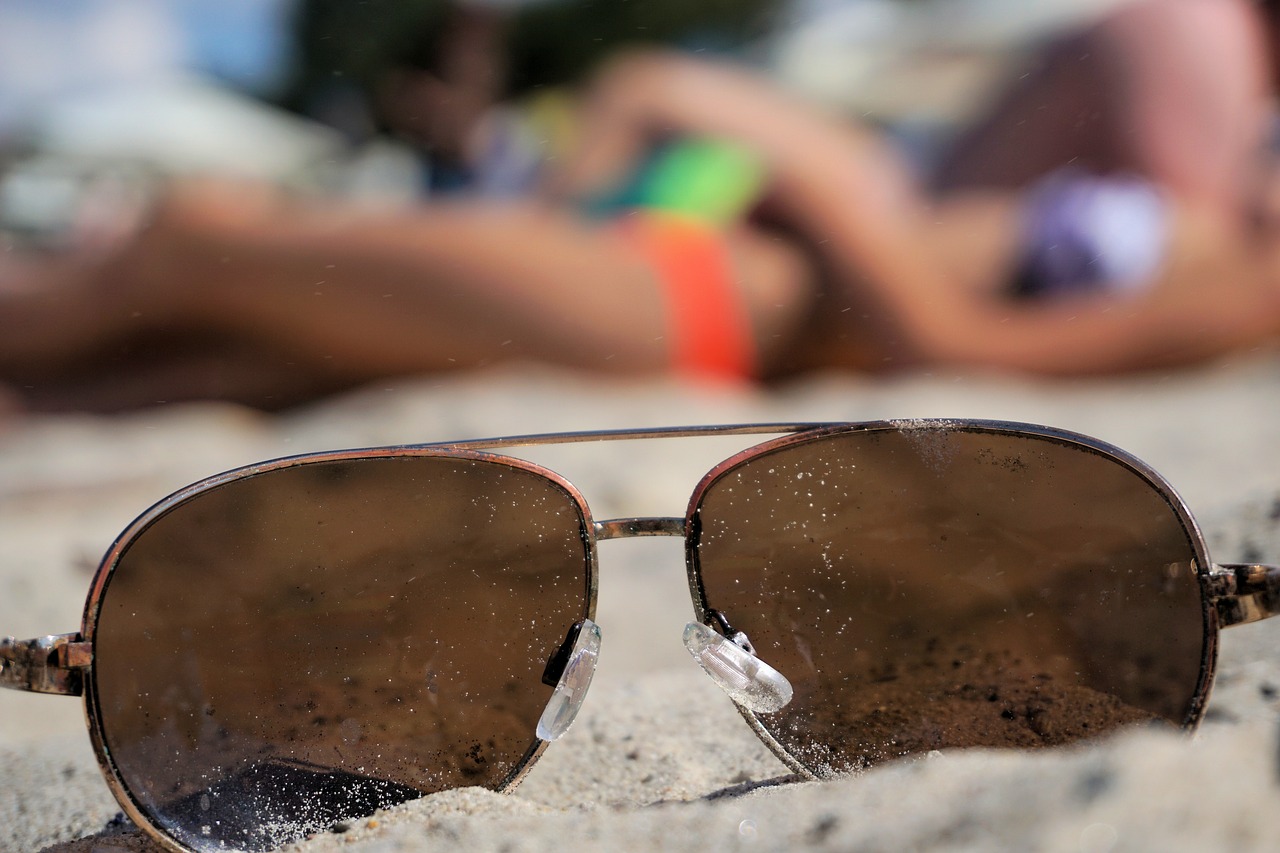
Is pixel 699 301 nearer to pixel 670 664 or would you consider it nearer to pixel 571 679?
pixel 670 664

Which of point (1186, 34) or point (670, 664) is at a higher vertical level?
point (1186, 34)

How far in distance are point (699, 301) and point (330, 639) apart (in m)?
2.10

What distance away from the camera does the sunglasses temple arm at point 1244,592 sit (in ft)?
2.30

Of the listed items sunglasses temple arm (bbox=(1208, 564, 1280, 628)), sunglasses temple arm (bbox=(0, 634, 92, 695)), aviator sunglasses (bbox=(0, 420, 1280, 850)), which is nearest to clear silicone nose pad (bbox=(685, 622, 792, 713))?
aviator sunglasses (bbox=(0, 420, 1280, 850))

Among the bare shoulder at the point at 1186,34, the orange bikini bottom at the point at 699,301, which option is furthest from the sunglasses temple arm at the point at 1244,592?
the bare shoulder at the point at 1186,34

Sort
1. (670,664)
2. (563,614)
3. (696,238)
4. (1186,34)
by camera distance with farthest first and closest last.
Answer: (1186,34) < (696,238) < (670,664) < (563,614)

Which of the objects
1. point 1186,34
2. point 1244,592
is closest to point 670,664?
point 1244,592

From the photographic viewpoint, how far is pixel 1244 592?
71 cm

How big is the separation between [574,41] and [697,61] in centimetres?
1226

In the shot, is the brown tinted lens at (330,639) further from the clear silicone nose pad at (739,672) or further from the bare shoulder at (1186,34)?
the bare shoulder at (1186,34)

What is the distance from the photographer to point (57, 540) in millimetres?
1867

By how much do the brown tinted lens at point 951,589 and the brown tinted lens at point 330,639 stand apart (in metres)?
0.16

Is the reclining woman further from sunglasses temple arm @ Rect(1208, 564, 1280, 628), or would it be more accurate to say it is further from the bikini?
sunglasses temple arm @ Rect(1208, 564, 1280, 628)

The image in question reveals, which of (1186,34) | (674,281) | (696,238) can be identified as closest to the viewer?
(674,281)
